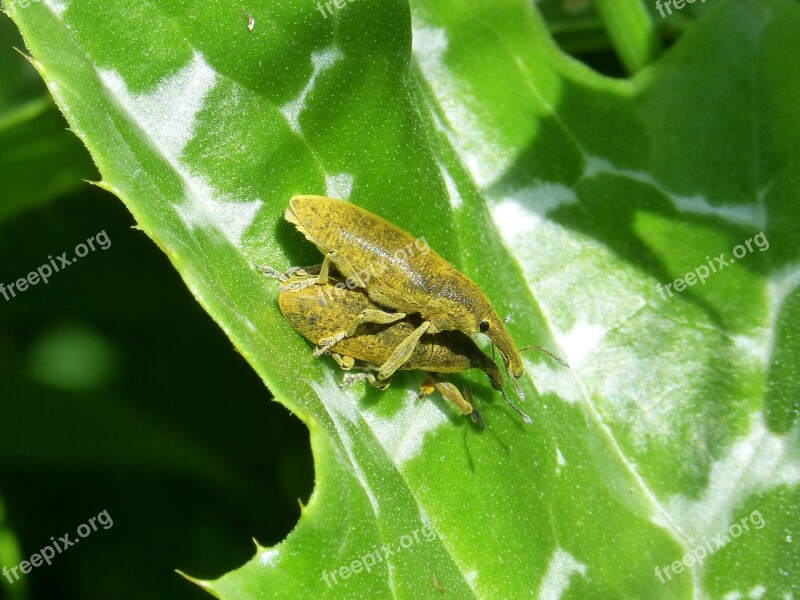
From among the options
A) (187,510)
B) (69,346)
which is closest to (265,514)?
(187,510)

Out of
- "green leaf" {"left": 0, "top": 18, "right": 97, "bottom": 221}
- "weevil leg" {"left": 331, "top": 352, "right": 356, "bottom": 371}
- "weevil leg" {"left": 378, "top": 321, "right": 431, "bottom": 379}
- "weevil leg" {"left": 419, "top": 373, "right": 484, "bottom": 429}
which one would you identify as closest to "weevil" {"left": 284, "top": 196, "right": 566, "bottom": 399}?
"weevil leg" {"left": 378, "top": 321, "right": 431, "bottom": 379}

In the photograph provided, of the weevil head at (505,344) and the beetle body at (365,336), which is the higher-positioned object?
the beetle body at (365,336)

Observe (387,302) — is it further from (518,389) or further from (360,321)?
(518,389)

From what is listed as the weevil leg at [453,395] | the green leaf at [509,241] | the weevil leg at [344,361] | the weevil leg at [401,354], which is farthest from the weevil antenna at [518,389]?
the weevil leg at [344,361]

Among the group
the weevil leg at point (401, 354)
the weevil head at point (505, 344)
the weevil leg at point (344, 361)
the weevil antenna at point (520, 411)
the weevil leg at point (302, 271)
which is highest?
the weevil leg at point (302, 271)

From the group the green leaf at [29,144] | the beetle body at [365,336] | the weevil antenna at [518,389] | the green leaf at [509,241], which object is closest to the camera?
the green leaf at [509,241]

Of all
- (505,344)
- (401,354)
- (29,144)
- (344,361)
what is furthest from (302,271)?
(29,144)

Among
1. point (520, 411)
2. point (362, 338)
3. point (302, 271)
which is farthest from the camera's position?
point (520, 411)

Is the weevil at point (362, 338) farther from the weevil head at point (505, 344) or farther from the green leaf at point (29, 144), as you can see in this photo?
the green leaf at point (29, 144)
